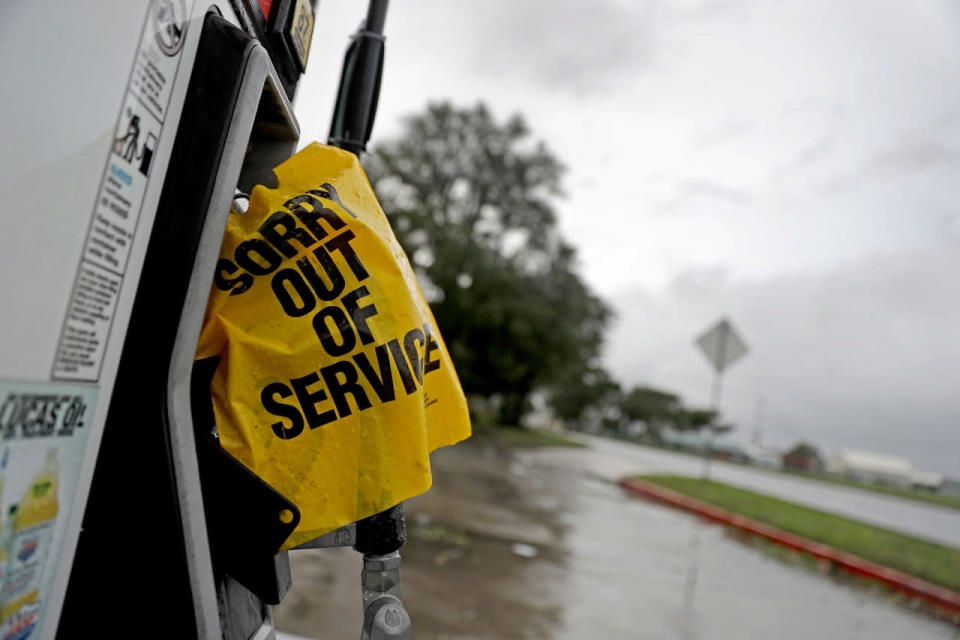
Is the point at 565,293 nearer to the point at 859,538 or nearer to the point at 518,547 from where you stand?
the point at 859,538

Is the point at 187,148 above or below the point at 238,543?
above

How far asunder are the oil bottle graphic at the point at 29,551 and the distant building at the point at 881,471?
177 feet

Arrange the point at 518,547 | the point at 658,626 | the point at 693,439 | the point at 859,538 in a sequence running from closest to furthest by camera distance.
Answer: the point at 658,626 < the point at 518,547 < the point at 859,538 < the point at 693,439

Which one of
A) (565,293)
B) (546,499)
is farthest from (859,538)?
(565,293)

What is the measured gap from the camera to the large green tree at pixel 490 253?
2355 centimetres

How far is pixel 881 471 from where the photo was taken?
174 feet

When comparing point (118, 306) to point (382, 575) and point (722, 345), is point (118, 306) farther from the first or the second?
point (722, 345)

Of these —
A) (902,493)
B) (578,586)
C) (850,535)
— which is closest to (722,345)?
(850,535)

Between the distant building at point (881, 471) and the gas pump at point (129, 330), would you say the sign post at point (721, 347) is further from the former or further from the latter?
the distant building at point (881, 471)

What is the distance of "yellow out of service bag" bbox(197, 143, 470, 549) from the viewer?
1053 mm

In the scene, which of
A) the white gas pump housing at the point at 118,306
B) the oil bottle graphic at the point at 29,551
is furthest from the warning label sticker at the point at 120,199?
the oil bottle graphic at the point at 29,551

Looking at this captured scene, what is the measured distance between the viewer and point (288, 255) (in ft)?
3.62

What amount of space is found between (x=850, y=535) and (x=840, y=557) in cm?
158

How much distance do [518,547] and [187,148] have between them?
5519mm
